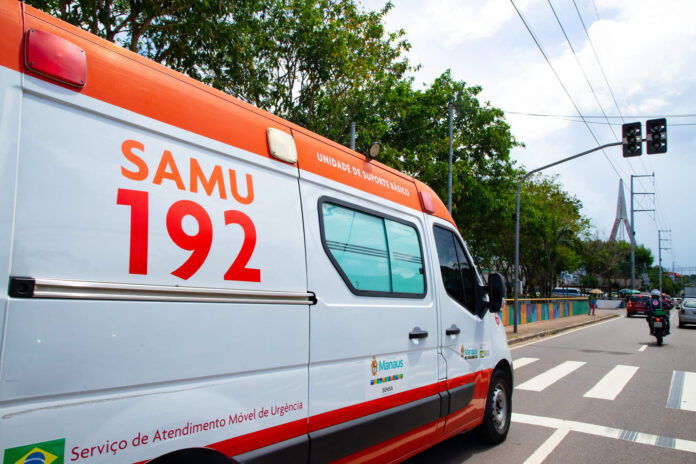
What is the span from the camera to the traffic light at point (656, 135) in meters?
12.7

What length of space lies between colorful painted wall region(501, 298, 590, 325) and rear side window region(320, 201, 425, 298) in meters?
15.9

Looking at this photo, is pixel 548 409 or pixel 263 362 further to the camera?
pixel 548 409

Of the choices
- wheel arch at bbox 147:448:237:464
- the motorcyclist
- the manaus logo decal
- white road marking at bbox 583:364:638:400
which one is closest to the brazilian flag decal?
wheel arch at bbox 147:448:237:464

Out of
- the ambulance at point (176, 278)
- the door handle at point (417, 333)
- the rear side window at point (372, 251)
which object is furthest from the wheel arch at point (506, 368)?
the ambulance at point (176, 278)

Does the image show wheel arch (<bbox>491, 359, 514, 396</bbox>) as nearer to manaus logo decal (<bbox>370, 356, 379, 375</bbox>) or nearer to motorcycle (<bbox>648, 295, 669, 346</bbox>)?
manaus logo decal (<bbox>370, 356, 379, 375</bbox>)

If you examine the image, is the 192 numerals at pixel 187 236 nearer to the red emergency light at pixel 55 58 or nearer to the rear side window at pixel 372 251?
the red emergency light at pixel 55 58

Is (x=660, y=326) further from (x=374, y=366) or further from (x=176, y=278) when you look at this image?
(x=176, y=278)

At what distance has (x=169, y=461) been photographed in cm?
193

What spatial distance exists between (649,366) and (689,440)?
229 inches

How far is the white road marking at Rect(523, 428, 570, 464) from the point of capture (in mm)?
4461

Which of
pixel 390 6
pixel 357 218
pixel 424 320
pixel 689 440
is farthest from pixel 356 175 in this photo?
pixel 390 6

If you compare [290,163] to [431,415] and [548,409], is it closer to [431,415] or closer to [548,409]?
[431,415]

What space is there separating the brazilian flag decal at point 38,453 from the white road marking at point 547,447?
4.04m

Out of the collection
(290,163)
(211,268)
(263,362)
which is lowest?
(263,362)
